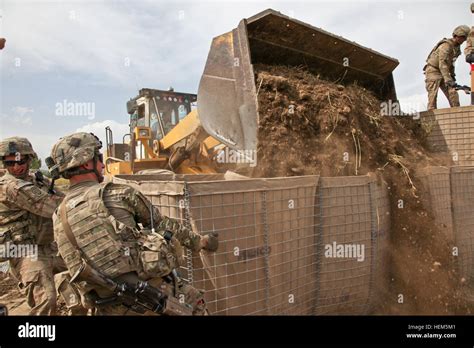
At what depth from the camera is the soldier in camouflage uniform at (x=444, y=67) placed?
597 cm

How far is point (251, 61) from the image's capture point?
3.89 m

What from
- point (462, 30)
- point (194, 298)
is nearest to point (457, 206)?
point (462, 30)

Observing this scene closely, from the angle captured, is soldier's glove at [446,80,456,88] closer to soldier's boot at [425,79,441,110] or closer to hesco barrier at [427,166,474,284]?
soldier's boot at [425,79,441,110]

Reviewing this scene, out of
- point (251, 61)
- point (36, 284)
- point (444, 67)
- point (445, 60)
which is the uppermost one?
point (445, 60)

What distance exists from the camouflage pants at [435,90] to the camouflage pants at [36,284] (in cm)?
647

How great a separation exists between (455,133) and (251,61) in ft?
11.1

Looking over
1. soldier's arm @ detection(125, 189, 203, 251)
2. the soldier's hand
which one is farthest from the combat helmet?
the soldier's hand

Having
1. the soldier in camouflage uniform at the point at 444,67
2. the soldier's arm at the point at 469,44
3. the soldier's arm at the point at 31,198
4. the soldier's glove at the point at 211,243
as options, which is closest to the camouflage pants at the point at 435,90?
the soldier in camouflage uniform at the point at 444,67

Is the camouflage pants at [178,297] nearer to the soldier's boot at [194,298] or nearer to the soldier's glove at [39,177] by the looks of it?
the soldier's boot at [194,298]

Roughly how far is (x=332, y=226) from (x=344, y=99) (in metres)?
1.51

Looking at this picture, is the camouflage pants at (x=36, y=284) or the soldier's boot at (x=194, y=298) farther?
the camouflage pants at (x=36, y=284)

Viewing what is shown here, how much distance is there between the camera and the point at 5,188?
3.11 m

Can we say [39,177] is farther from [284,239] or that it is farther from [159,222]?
[284,239]
